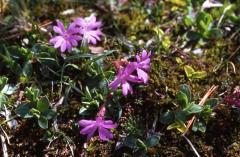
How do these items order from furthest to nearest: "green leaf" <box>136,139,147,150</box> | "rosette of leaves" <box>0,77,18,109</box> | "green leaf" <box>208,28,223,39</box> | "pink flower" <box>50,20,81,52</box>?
"green leaf" <box>208,28,223,39</box> < "pink flower" <box>50,20,81,52</box> < "rosette of leaves" <box>0,77,18,109</box> < "green leaf" <box>136,139,147,150</box>

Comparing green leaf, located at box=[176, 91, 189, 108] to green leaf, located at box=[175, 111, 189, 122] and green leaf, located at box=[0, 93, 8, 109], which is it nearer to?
green leaf, located at box=[175, 111, 189, 122]

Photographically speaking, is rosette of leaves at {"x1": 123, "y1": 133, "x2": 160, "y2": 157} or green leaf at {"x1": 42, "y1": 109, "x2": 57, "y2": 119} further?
green leaf at {"x1": 42, "y1": 109, "x2": 57, "y2": 119}

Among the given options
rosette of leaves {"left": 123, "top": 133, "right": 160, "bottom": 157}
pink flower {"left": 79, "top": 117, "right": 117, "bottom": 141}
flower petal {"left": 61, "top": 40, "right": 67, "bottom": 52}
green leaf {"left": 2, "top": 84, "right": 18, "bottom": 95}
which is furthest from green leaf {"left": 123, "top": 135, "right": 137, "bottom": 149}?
green leaf {"left": 2, "top": 84, "right": 18, "bottom": 95}

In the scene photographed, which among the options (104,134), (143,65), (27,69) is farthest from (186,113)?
(27,69)

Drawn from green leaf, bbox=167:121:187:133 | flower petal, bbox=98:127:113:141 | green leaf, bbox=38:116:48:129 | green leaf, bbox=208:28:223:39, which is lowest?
green leaf, bbox=167:121:187:133

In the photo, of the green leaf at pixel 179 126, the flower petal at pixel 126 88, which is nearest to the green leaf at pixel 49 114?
the flower petal at pixel 126 88

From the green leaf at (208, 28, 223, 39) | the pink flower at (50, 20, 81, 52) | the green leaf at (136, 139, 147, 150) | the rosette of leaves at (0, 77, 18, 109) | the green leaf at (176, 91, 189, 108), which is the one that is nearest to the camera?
the green leaf at (136, 139, 147, 150)

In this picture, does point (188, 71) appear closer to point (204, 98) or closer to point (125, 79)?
point (204, 98)

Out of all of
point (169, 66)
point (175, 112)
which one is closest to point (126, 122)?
point (175, 112)
